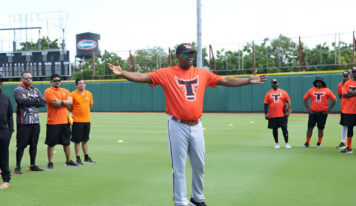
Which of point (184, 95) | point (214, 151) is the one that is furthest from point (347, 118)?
point (184, 95)

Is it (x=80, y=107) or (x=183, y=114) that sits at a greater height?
(x=183, y=114)

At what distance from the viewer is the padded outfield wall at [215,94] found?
29125 mm

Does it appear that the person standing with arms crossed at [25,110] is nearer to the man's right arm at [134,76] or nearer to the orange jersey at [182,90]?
the man's right arm at [134,76]

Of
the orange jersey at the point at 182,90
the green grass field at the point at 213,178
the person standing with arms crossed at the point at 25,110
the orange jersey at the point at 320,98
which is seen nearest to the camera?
the orange jersey at the point at 182,90

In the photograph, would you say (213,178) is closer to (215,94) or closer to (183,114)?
(183,114)

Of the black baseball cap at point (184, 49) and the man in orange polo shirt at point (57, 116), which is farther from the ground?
the black baseball cap at point (184, 49)

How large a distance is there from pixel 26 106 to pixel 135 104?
27044mm

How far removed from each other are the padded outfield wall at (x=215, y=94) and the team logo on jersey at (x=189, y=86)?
23.8 metres

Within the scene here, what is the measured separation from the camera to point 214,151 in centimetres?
1150

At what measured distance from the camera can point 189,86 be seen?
5.61m

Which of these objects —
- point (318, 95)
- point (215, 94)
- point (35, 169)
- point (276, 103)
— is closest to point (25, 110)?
Answer: point (35, 169)

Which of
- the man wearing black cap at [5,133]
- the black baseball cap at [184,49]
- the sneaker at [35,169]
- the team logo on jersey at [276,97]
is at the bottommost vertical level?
the sneaker at [35,169]

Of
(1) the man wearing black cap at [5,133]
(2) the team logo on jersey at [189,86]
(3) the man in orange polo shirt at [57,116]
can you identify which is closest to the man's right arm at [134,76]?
(2) the team logo on jersey at [189,86]

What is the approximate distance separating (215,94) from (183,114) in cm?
2772
